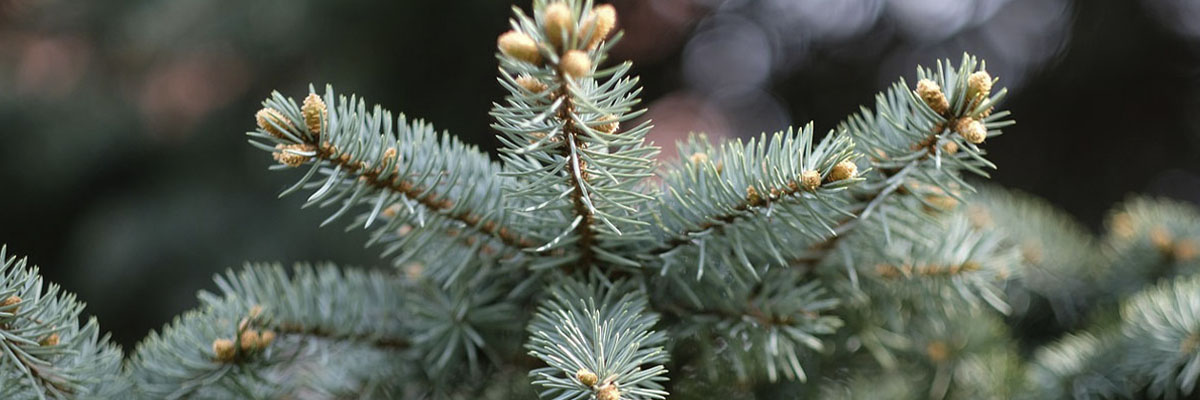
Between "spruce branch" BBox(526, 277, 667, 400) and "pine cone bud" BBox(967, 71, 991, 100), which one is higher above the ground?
"pine cone bud" BBox(967, 71, 991, 100)

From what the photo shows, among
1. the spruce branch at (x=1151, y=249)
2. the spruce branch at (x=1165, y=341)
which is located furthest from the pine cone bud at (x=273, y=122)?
the spruce branch at (x=1151, y=249)

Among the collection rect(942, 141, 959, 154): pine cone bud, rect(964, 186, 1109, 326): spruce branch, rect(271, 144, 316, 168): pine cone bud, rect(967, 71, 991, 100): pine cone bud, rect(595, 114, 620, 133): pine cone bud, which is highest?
rect(271, 144, 316, 168): pine cone bud

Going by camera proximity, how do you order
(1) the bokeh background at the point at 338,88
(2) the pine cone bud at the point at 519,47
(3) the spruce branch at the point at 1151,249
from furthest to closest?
(1) the bokeh background at the point at 338,88 < (3) the spruce branch at the point at 1151,249 < (2) the pine cone bud at the point at 519,47

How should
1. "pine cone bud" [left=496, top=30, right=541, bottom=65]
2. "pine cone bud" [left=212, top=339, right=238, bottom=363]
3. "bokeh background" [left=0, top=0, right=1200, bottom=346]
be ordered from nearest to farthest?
1. "pine cone bud" [left=496, top=30, right=541, bottom=65]
2. "pine cone bud" [left=212, top=339, right=238, bottom=363]
3. "bokeh background" [left=0, top=0, right=1200, bottom=346]

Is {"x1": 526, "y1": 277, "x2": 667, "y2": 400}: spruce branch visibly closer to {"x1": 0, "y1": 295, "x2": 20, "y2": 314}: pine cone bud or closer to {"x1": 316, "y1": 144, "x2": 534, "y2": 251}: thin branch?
{"x1": 316, "y1": 144, "x2": 534, "y2": 251}: thin branch

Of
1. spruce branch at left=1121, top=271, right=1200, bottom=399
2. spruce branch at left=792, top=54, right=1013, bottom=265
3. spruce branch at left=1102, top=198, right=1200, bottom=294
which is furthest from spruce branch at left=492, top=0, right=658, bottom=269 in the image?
spruce branch at left=1102, top=198, right=1200, bottom=294

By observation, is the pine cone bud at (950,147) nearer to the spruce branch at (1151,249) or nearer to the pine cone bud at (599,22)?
the pine cone bud at (599,22)

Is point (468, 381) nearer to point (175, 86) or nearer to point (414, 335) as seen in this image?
point (414, 335)
